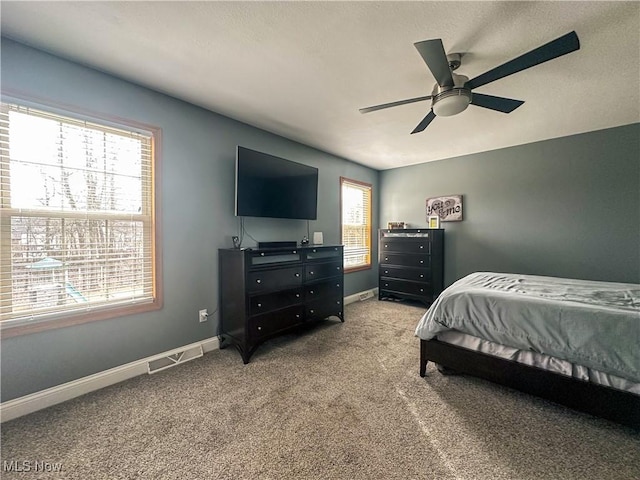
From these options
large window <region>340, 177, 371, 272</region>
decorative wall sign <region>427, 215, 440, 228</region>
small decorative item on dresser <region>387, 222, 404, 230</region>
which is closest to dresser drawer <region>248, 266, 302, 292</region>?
large window <region>340, 177, 371, 272</region>

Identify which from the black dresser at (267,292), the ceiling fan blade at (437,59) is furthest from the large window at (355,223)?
the ceiling fan blade at (437,59)

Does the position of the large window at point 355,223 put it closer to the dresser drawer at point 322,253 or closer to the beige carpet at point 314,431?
the dresser drawer at point 322,253

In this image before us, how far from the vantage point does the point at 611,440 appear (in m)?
1.42

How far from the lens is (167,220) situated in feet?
7.55

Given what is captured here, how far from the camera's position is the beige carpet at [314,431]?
4.14 ft

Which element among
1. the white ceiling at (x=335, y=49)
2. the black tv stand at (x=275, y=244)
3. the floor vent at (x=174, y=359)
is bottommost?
the floor vent at (x=174, y=359)

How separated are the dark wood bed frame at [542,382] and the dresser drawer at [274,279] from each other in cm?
142

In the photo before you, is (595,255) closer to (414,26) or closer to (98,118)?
(414,26)

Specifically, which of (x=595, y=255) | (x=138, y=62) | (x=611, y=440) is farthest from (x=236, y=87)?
(x=595, y=255)

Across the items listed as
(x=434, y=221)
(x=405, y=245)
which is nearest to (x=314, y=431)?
(x=405, y=245)

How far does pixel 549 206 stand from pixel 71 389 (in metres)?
5.45

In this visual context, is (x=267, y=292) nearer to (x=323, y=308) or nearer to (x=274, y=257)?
(x=274, y=257)

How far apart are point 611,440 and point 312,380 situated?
1.84 m

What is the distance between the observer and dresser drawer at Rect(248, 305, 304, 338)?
7.83 feet
